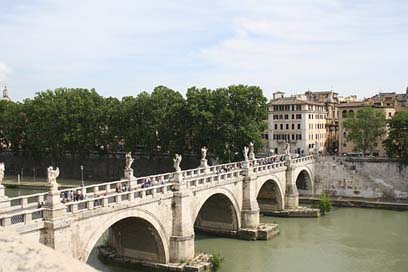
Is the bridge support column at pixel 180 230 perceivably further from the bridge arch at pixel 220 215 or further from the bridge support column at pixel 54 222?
the bridge support column at pixel 54 222

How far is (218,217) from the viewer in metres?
33.1

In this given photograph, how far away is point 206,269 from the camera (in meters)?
24.5

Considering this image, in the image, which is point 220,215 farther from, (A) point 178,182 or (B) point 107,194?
(B) point 107,194

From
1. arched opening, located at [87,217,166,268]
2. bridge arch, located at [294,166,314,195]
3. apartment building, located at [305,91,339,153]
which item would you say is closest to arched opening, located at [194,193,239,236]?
arched opening, located at [87,217,166,268]

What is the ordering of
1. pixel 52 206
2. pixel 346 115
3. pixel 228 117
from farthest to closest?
1. pixel 346 115
2. pixel 228 117
3. pixel 52 206

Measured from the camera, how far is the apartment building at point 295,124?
Result: 61.8m

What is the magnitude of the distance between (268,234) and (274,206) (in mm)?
8264

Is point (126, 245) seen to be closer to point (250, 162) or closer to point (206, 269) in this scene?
point (206, 269)

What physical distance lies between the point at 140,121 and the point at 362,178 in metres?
23.5

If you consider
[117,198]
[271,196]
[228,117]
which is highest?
[228,117]

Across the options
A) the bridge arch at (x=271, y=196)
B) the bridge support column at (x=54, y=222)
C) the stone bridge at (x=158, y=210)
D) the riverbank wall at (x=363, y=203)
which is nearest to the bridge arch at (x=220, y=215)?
the stone bridge at (x=158, y=210)

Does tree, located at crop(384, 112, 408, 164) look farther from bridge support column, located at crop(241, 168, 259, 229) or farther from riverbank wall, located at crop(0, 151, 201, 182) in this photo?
riverbank wall, located at crop(0, 151, 201, 182)

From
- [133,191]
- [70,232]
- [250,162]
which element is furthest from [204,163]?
[70,232]

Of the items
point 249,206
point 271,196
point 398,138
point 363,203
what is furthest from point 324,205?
point 398,138
